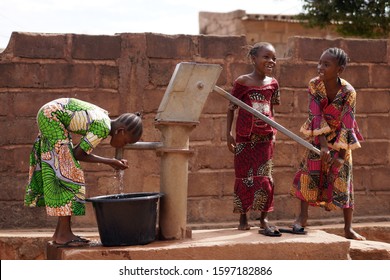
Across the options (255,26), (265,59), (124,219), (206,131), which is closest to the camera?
(124,219)

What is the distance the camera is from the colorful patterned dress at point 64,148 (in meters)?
4.38

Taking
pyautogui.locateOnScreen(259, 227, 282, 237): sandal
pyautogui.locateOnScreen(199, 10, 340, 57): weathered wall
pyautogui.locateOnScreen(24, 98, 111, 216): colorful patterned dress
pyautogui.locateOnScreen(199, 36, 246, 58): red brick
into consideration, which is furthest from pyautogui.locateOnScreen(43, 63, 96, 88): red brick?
pyautogui.locateOnScreen(199, 10, 340, 57): weathered wall

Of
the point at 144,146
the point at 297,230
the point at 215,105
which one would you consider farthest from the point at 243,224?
the point at 215,105

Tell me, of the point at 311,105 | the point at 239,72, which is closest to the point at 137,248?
the point at 311,105

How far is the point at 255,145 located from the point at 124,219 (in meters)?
1.30

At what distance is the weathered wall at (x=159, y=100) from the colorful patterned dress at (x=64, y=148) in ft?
6.70

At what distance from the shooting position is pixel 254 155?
520 cm

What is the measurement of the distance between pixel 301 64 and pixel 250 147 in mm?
2008

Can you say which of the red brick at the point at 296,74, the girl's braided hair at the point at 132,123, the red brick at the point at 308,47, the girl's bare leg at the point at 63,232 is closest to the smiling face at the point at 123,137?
the girl's braided hair at the point at 132,123

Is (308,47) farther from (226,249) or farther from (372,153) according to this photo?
(226,249)

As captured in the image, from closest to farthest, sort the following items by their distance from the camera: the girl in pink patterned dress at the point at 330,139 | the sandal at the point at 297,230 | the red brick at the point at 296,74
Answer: the sandal at the point at 297,230, the girl in pink patterned dress at the point at 330,139, the red brick at the point at 296,74

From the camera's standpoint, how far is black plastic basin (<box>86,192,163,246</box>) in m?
4.32

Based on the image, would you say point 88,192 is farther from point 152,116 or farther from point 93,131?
point 93,131

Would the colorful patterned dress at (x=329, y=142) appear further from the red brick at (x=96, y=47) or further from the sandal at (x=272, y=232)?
the red brick at (x=96, y=47)
